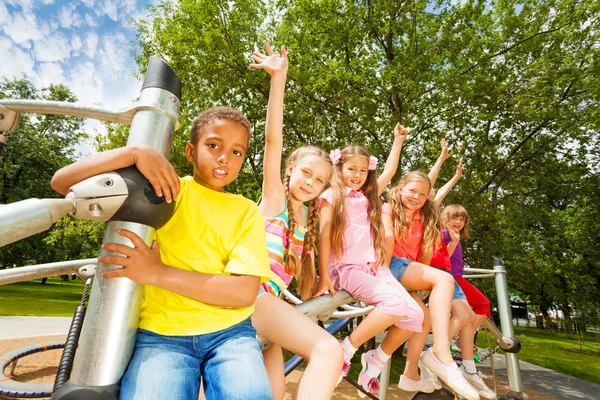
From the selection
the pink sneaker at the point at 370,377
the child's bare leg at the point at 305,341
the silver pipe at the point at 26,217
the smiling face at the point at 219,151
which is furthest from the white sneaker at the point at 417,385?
the silver pipe at the point at 26,217

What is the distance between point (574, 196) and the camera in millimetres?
12359

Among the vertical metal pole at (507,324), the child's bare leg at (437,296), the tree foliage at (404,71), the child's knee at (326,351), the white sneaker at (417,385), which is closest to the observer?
the child's knee at (326,351)

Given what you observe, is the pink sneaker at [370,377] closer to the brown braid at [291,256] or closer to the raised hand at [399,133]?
the brown braid at [291,256]

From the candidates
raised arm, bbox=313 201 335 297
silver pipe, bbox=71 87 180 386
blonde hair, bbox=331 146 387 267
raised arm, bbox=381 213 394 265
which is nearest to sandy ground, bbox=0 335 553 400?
raised arm, bbox=381 213 394 265

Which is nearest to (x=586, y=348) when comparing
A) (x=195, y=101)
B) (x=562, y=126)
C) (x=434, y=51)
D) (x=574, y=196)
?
(x=574, y=196)

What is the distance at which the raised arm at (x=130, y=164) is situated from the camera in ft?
2.33

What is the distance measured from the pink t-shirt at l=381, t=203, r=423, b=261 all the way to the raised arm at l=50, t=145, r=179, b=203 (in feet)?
8.56

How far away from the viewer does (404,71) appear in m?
7.83

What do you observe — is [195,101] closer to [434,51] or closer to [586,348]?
[434,51]

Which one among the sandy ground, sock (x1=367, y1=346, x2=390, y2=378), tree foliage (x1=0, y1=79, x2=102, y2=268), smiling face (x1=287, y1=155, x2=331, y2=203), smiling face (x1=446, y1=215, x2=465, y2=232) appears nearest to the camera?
smiling face (x1=287, y1=155, x2=331, y2=203)

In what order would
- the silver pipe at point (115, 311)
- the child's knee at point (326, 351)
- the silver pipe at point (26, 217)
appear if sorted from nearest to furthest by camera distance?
the silver pipe at point (26, 217)
the silver pipe at point (115, 311)
the child's knee at point (326, 351)

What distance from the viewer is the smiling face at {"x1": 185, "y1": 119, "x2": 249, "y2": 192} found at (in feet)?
4.07

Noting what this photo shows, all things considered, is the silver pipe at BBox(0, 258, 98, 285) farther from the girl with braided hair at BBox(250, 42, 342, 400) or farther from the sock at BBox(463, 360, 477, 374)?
the sock at BBox(463, 360, 477, 374)

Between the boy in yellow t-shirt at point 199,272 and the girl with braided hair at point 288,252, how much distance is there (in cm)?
30
